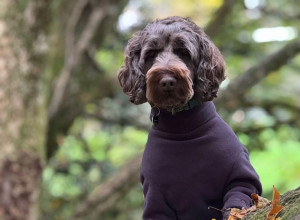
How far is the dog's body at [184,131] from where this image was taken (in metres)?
3.34

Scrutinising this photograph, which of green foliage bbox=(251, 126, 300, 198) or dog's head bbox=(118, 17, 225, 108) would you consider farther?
green foliage bbox=(251, 126, 300, 198)

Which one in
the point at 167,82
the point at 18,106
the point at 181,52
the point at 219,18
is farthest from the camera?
the point at 219,18

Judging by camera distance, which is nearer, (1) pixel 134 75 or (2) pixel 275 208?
(2) pixel 275 208

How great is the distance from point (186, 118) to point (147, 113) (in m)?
8.68

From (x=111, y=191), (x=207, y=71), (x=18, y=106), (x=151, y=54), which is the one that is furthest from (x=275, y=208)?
(x=111, y=191)

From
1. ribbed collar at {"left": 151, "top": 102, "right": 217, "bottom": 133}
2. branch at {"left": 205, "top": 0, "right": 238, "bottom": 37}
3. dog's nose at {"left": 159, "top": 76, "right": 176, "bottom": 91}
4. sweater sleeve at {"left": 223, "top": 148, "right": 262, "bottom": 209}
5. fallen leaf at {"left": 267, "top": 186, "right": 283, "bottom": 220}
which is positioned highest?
branch at {"left": 205, "top": 0, "right": 238, "bottom": 37}

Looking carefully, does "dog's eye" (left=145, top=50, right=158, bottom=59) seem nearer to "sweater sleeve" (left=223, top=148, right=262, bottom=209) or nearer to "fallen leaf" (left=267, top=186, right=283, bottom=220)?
"sweater sleeve" (left=223, top=148, right=262, bottom=209)

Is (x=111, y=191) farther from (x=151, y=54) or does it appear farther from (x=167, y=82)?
(x=167, y=82)

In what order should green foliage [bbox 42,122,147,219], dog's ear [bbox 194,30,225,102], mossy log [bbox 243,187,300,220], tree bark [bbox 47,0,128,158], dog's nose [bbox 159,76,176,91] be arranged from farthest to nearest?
1. green foliage [bbox 42,122,147,219]
2. tree bark [bbox 47,0,128,158]
3. dog's ear [bbox 194,30,225,102]
4. dog's nose [bbox 159,76,176,91]
5. mossy log [bbox 243,187,300,220]

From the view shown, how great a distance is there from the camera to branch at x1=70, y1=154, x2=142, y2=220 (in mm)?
9075

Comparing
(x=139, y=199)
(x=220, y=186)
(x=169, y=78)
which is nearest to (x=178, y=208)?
(x=220, y=186)

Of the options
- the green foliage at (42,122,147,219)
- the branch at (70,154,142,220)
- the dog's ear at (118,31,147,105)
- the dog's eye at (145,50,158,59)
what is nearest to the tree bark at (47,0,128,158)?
the branch at (70,154,142,220)

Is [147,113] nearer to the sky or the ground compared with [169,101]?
nearer to the sky

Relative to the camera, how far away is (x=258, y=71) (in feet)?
29.4
